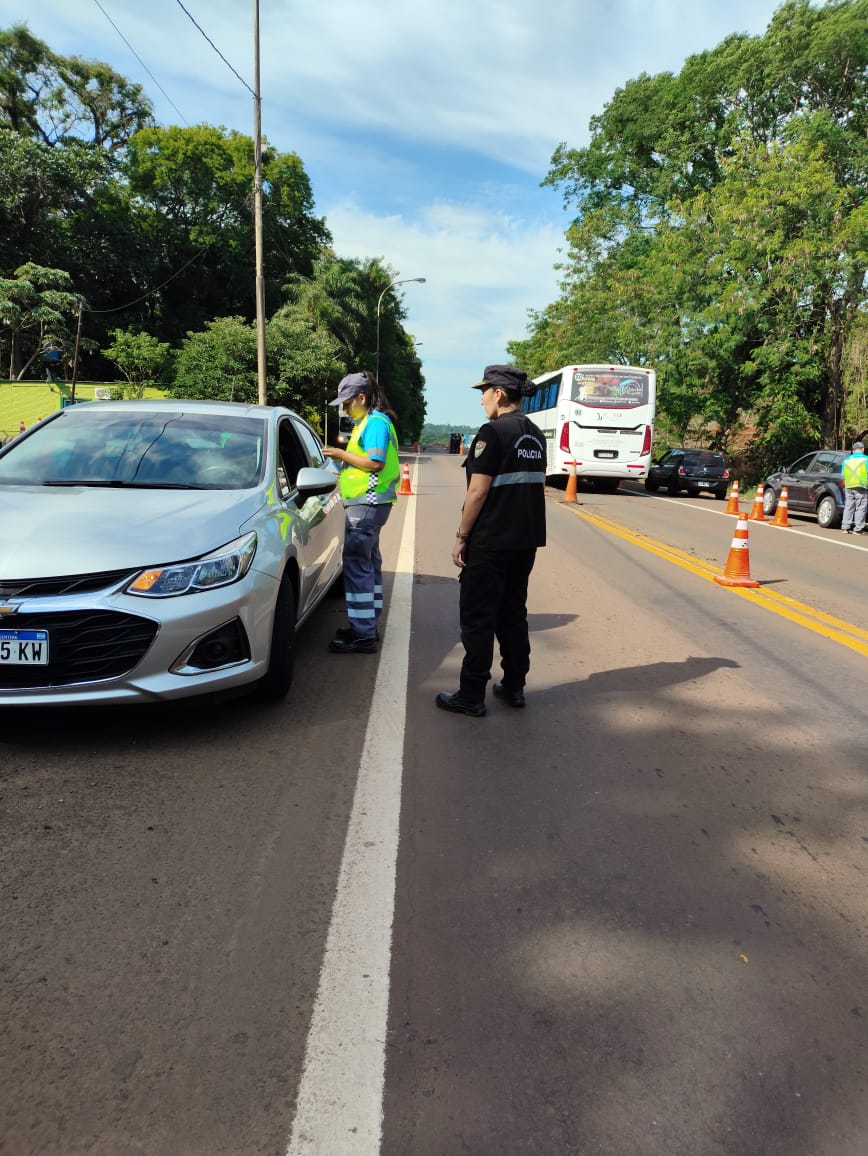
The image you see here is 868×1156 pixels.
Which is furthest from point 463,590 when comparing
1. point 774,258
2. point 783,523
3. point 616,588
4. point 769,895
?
point 774,258

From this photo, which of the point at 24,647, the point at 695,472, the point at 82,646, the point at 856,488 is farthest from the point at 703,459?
the point at 24,647

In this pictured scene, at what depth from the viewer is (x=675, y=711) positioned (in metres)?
4.82

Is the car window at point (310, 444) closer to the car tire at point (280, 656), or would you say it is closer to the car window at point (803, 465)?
the car tire at point (280, 656)

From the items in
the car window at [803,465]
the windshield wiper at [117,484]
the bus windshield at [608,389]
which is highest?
the bus windshield at [608,389]

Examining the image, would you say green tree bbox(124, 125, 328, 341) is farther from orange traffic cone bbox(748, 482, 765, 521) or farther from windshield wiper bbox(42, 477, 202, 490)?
windshield wiper bbox(42, 477, 202, 490)

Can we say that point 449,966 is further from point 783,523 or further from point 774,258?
point 774,258

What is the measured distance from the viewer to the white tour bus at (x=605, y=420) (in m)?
22.6

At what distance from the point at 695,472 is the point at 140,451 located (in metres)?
22.5

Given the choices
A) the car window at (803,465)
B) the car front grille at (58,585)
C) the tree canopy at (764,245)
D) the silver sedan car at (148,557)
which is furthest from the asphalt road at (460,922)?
the tree canopy at (764,245)

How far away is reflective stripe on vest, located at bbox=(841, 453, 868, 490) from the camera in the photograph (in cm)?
1588

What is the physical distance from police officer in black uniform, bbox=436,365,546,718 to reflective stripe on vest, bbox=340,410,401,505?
3.62 ft

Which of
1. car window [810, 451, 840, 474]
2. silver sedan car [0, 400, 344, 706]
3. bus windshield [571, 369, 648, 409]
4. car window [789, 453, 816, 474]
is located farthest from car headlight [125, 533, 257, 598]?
bus windshield [571, 369, 648, 409]

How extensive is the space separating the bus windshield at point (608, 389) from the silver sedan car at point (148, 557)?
60.6 ft

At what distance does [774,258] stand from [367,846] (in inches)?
1153
